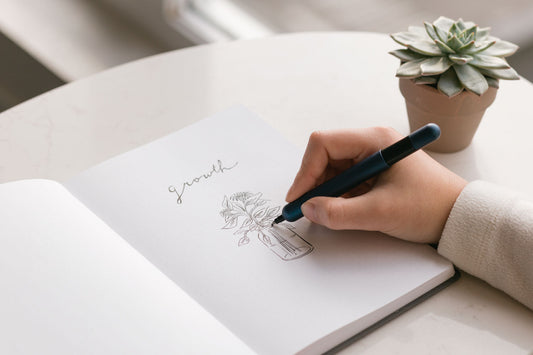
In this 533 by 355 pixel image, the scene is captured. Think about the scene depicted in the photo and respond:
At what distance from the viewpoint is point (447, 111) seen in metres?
0.73

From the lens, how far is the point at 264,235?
641 mm

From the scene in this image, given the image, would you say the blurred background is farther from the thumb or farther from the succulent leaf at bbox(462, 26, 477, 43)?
the thumb

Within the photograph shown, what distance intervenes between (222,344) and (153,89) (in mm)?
432

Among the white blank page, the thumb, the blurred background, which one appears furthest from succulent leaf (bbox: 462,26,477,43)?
the blurred background

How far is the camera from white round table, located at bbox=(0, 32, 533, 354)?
75cm

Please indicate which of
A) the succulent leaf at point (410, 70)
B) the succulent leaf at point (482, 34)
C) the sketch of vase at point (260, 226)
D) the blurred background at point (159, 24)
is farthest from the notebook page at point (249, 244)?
the blurred background at point (159, 24)

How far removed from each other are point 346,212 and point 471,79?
0.21 metres

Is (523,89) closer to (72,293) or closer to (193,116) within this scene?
(193,116)

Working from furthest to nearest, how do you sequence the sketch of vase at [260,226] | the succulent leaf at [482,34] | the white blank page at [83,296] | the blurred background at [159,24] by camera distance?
the blurred background at [159,24], the succulent leaf at [482,34], the sketch of vase at [260,226], the white blank page at [83,296]

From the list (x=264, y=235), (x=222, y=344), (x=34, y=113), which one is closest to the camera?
→ (x=222, y=344)

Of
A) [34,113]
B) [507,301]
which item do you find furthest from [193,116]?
[507,301]

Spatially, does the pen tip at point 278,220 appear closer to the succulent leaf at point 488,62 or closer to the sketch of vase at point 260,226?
the sketch of vase at point 260,226

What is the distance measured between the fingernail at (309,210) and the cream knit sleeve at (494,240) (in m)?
0.12

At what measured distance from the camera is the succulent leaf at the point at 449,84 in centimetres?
69
